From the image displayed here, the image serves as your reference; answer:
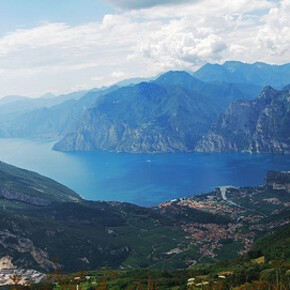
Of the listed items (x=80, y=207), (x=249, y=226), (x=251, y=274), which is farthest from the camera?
(x=80, y=207)

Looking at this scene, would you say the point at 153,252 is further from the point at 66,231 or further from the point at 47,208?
the point at 47,208

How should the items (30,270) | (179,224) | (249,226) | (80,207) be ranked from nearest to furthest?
(30,270) < (249,226) < (179,224) < (80,207)

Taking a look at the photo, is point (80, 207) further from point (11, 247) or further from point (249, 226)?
point (249, 226)

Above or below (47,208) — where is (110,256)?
below

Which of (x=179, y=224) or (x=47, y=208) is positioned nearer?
(x=179, y=224)

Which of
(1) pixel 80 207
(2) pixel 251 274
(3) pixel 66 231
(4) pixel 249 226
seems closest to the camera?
(2) pixel 251 274

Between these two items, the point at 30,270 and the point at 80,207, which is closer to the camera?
the point at 30,270

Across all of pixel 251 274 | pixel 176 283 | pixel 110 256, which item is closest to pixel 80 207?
pixel 110 256

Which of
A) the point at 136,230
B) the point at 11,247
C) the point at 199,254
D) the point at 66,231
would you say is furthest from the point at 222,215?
the point at 11,247

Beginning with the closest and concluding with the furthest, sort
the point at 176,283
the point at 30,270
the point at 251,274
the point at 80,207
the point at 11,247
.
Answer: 1. the point at 251,274
2. the point at 176,283
3. the point at 30,270
4. the point at 11,247
5. the point at 80,207
